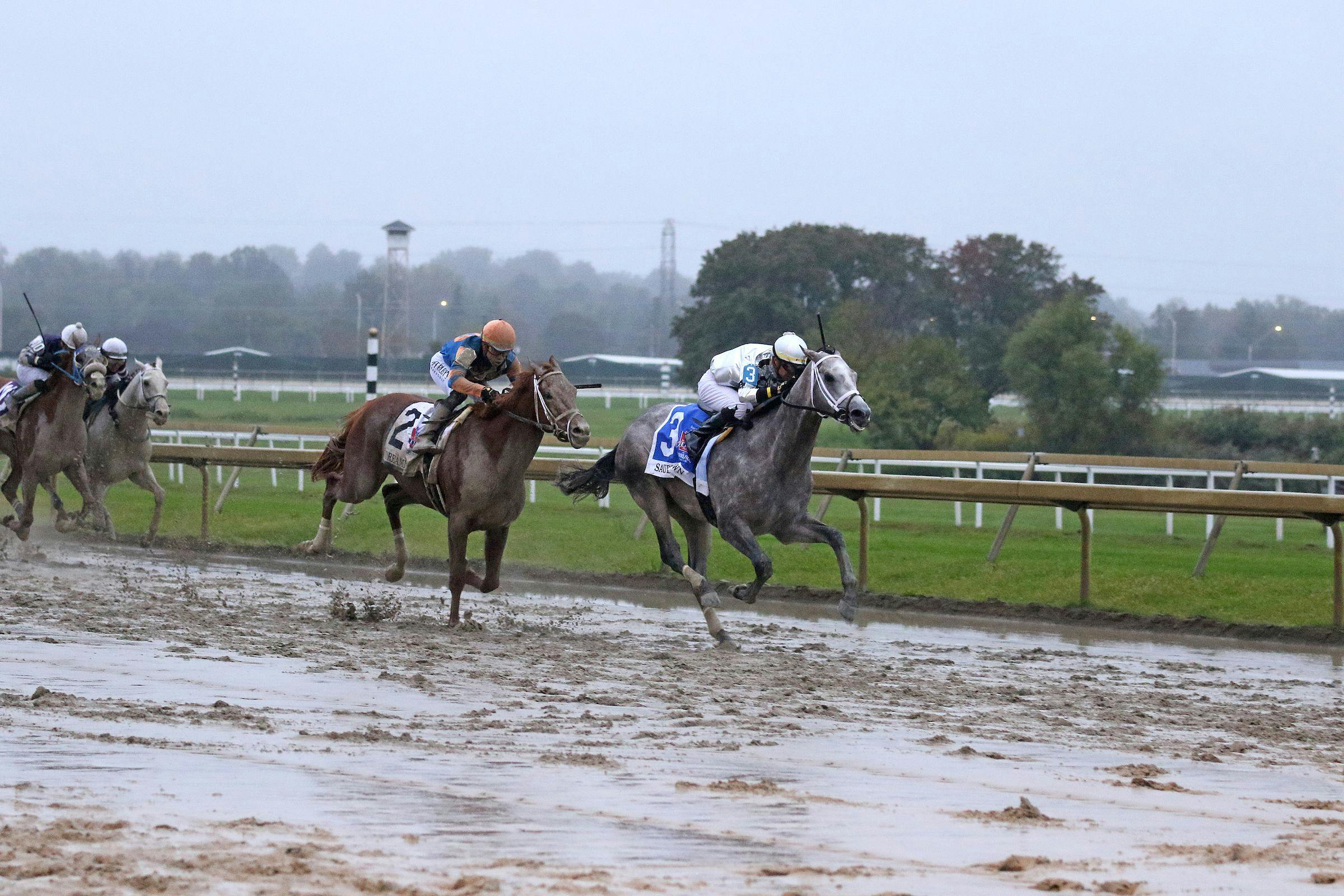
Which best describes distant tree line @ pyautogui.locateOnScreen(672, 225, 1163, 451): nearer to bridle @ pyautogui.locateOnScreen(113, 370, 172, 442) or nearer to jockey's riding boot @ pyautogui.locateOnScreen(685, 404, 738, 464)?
bridle @ pyautogui.locateOnScreen(113, 370, 172, 442)

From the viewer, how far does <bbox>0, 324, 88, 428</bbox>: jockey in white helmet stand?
13.1 metres

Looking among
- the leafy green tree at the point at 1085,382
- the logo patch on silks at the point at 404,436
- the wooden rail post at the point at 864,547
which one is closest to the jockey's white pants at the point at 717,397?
the logo patch on silks at the point at 404,436

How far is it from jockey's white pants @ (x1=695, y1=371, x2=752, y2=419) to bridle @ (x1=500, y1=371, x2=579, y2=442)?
83 cm

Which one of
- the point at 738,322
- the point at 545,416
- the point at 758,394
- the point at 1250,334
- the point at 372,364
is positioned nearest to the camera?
the point at 545,416

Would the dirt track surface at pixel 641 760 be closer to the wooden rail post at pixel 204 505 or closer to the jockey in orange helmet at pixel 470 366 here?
the jockey in orange helmet at pixel 470 366

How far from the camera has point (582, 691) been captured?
22.8 feet

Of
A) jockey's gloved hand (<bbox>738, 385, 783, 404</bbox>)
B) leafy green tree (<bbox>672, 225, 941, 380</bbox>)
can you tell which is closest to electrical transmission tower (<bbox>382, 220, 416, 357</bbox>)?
leafy green tree (<bbox>672, 225, 941, 380</bbox>)

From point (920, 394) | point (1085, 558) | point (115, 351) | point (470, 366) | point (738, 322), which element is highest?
point (738, 322)

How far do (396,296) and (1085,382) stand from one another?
91.7 ft

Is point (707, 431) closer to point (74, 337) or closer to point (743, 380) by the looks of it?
point (743, 380)

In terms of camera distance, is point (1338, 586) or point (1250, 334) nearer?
point (1338, 586)

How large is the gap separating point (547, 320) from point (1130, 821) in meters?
115

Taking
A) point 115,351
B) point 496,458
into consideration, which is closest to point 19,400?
point 115,351

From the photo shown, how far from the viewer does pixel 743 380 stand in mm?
9734
